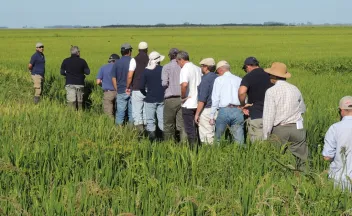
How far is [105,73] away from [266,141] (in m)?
6.12

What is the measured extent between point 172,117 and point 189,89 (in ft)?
2.65

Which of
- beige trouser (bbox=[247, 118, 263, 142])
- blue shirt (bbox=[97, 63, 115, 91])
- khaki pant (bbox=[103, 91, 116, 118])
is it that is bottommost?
khaki pant (bbox=[103, 91, 116, 118])

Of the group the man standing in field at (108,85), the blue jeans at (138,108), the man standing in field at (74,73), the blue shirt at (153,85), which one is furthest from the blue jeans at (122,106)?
the man standing in field at (74,73)

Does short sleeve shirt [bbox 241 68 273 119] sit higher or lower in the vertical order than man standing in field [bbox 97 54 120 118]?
higher

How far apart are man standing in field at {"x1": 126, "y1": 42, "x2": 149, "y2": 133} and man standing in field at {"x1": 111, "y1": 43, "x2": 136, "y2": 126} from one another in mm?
237

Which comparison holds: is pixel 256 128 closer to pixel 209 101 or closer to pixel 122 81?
pixel 209 101

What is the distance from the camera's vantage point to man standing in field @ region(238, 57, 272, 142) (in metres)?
7.56

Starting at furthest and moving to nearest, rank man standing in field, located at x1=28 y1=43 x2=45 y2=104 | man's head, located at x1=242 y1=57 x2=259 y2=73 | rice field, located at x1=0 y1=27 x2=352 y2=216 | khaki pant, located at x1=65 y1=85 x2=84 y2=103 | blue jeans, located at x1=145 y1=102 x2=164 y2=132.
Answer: man standing in field, located at x1=28 y1=43 x2=45 y2=104, khaki pant, located at x1=65 y1=85 x2=84 y2=103, blue jeans, located at x1=145 y1=102 x2=164 y2=132, man's head, located at x1=242 y1=57 x2=259 y2=73, rice field, located at x1=0 y1=27 x2=352 y2=216

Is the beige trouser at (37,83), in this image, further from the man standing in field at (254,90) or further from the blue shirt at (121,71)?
the man standing in field at (254,90)

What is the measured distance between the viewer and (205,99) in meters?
8.45

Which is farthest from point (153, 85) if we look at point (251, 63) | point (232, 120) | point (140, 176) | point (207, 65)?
point (140, 176)

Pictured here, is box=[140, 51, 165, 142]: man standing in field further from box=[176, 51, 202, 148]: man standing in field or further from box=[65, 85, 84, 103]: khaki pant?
box=[65, 85, 84, 103]: khaki pant

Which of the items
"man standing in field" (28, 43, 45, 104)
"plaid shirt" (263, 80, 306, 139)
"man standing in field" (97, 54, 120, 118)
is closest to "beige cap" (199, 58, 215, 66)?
"plaid shirt" (263, 80, 306, 139)

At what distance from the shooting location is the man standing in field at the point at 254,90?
7562 millimetres
